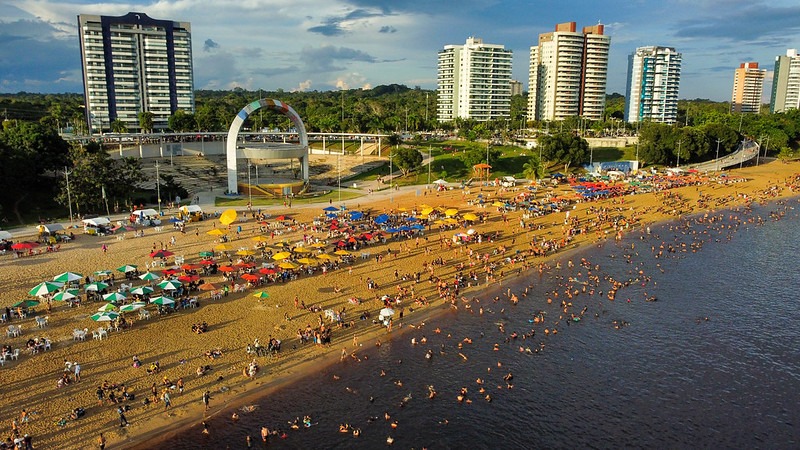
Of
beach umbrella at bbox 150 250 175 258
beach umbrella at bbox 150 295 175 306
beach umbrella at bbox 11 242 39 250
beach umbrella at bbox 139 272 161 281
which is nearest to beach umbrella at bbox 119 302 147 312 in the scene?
beach umbrella at bbox 150 295 175 306

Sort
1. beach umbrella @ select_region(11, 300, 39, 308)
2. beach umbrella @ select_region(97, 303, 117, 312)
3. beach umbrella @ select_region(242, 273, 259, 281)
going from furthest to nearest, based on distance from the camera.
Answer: beach umbrella @ select_region(242, 273, 259, 281) → beach umbrella @ select_region(11, 300, 39, 308) → beach umbrella @ select_region(97, 303, 117, 312)

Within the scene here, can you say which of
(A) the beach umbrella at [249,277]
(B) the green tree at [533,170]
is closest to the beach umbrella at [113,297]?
(A) the beach umbrella at [249,277]

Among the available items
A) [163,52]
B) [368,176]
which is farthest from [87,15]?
[368,176]

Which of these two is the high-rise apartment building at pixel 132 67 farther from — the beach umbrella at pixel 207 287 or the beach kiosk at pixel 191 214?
the beach umbrella at pixel 207 287

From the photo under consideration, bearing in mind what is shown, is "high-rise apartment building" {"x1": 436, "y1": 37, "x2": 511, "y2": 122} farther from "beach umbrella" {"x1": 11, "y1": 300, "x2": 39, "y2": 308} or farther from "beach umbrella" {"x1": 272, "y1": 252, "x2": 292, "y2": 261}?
"beach umbrella" {"x1": 11, "y1": 300, "x2": 39, "y2": 308}

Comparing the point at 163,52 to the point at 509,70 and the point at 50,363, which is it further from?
the point at 50,363

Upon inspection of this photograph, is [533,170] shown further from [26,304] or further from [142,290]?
[26,304]
